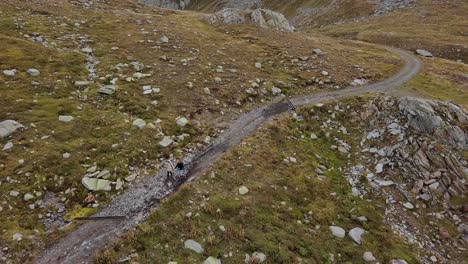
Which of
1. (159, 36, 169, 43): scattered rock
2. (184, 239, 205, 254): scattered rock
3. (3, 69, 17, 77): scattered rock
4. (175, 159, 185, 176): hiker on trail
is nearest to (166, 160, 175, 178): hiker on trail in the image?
(175, 159, 185, 176): hiker on trail

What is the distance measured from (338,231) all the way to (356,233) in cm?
99

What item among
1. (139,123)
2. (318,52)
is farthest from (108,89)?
(318,52)

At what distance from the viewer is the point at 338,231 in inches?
672

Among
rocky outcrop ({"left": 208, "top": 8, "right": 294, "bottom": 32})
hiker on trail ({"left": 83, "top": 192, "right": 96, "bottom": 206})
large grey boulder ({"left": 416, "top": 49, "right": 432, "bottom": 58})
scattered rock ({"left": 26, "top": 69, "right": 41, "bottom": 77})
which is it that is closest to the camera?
hiker on trail ({"left": 83, "top": 192, "right": 96, "bottom": 206})

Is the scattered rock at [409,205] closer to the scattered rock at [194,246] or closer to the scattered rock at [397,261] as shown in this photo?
the scattered rock at [397,261]

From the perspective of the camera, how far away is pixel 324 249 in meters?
15.8

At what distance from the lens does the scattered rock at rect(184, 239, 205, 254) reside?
47.2 feet

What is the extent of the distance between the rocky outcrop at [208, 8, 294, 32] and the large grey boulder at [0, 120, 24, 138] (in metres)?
44.8

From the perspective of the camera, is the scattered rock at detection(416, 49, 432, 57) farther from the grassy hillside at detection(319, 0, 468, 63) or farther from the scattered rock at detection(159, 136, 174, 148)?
the scattered rock at detection(159, 136, 174, 148)

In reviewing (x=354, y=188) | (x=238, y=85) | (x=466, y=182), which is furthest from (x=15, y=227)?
(x=466, y=182)

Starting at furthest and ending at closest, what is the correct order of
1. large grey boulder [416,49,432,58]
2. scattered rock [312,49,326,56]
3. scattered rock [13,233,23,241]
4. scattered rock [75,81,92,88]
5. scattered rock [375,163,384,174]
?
large grey boulder [416,49,432,58], scattered rock [312,49,326,56], scattered rock [75,81,92,88], scattered rock [375,163,384,174], scattered rock [13,233,23,241]

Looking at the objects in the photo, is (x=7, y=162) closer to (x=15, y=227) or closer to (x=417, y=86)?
(x=15, y=227)

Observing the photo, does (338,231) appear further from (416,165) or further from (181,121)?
(181,121)

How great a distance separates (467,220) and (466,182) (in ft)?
10.8
